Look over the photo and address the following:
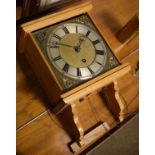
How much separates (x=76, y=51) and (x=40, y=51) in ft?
0.44

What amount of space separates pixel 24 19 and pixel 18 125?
0.45m

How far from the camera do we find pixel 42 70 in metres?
1.12

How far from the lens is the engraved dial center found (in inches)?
43.1

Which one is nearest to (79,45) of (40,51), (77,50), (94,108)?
(77,50)

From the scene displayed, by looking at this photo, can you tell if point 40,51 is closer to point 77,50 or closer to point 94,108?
point 77,50

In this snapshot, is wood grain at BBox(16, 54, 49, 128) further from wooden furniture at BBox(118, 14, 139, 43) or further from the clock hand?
wooden furniture at BBox(118, 14, 139, 43)

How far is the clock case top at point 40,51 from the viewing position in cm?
105

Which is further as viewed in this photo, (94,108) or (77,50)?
(94,108)

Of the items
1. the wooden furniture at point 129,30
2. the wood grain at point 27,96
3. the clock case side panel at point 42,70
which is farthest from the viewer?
the wooden furniture at point 129,30

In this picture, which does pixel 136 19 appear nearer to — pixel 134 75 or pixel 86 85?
pixel 134 75

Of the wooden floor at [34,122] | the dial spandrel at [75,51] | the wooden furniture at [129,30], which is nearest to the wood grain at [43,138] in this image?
the wooden floor at [34,122]

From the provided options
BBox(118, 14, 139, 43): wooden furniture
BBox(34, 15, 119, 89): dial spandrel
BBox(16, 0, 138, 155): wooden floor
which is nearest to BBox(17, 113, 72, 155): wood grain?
BBox(16, 0, 138, 155): wooden floor

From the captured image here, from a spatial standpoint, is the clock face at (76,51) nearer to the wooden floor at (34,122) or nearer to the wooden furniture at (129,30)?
the wooden floor at (34,122)
